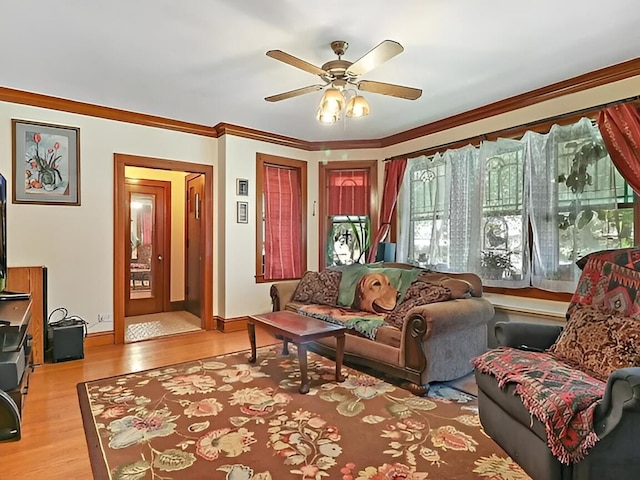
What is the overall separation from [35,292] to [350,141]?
13.7 ft

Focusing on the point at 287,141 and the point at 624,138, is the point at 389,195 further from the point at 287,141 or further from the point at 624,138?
the point at 624,138

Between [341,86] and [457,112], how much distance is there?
6.64 feet

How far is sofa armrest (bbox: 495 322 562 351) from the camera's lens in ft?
8.59

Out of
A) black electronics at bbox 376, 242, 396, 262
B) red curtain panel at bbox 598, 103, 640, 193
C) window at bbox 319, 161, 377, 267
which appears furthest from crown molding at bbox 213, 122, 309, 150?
red curtain panel at bbox 598, 103, 640, 193

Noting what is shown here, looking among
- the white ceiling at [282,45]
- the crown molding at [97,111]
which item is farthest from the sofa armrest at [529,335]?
the crown molding at [97,111]

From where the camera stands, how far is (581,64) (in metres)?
3.25

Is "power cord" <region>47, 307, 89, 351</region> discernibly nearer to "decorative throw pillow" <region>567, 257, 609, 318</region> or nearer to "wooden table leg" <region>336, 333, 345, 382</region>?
"wooden table leg" <region>336, 333, 345, 382</region>

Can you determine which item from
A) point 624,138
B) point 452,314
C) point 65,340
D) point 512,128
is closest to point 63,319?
point 65,340

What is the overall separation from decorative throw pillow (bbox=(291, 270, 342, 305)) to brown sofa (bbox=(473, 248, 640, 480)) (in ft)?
6.73

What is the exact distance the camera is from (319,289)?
177 inches

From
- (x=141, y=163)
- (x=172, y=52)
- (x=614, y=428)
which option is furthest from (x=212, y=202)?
(x=614, y=428)

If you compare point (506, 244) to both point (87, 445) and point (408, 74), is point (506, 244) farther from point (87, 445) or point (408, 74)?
point (87, 445)

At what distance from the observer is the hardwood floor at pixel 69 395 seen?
83.0 inches

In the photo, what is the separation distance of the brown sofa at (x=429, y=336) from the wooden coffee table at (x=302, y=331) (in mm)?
337
